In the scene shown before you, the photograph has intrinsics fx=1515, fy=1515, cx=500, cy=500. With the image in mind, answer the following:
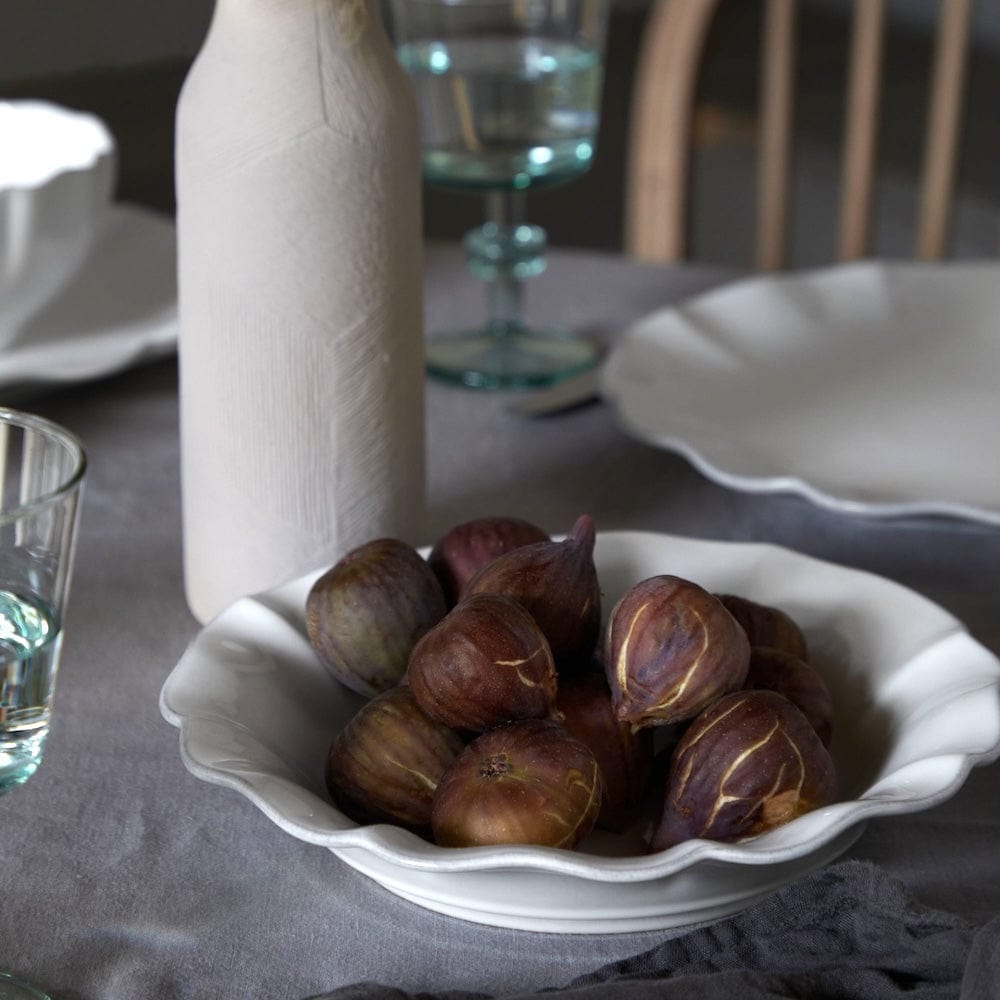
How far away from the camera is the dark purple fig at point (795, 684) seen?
356 mm

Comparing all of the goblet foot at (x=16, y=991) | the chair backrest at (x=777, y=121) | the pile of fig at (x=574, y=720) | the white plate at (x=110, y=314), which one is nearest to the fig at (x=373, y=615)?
the pile of fig at (x=574, y=720)

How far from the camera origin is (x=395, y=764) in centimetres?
33

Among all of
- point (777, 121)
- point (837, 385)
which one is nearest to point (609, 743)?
point (837, 385)

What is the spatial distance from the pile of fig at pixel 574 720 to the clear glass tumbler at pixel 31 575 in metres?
0.07

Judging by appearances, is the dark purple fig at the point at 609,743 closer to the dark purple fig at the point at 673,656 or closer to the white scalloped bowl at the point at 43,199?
the dark purple fig at the point at 673,656

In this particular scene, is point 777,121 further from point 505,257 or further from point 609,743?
point 609,743

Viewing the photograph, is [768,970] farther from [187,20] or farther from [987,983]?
[187,20]

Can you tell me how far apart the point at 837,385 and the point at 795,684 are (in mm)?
315

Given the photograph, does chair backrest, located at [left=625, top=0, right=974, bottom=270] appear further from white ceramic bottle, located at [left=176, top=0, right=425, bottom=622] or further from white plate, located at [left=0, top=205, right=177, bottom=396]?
white ceramic bottle, located at [left=176, top=0, right=425, bottom=622]

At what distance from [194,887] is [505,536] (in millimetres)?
117

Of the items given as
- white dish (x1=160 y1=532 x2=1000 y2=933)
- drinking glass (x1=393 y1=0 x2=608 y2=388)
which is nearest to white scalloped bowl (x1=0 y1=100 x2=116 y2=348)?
drinking glass (x1=393 y1=0 x2=608 y2=388)

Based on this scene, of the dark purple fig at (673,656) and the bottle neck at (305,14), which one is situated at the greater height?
the bottle neck at (305,14)

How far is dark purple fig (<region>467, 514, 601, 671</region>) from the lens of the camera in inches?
13.9

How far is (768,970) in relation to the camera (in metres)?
0.30
